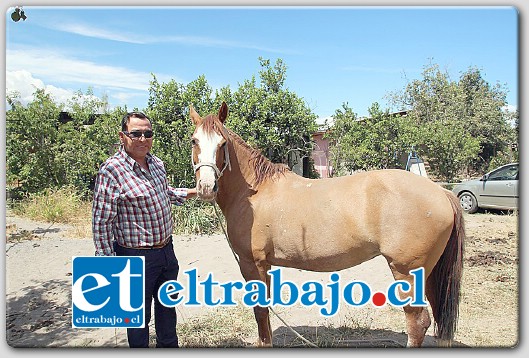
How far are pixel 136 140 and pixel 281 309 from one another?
2.50 meters

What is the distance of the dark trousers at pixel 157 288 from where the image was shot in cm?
231

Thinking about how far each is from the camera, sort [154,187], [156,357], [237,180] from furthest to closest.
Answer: [237,180] < [156,357] < [154,187]

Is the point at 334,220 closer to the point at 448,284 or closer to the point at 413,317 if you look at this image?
the point at 413,317

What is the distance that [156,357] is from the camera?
2520mm

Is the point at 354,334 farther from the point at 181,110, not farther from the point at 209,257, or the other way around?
the point at 181,110

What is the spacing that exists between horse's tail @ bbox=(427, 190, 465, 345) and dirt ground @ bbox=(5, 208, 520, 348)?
23 cm

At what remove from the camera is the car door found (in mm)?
8102

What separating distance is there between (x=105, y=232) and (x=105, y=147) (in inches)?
269

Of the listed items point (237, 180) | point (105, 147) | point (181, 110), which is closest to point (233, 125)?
point (181, 110)

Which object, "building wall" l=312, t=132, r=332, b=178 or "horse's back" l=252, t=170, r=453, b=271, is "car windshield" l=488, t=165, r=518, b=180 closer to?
"building wall" l=312, t=132, r=332, b=178

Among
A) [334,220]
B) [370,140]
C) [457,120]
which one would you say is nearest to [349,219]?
[334,220]

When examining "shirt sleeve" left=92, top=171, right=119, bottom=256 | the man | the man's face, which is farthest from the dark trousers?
the man's face

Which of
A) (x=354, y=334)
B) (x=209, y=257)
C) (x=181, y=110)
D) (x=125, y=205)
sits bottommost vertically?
(x=354, y=334)

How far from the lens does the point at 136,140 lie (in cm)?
231
